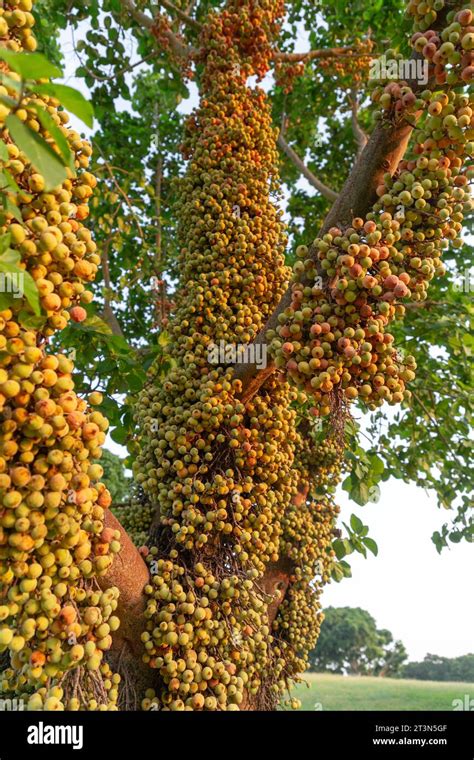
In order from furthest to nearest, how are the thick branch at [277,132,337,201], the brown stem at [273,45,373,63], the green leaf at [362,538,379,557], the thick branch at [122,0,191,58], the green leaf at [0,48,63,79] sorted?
1. the thick branch at [277,132,337,201]
2. the brown stem at [273,45,373,63]
3. the thick branch at [122,0,191,58]
4. the green leaf at [362,538,379,557]
5. the green leaf at [0,48,63,79]

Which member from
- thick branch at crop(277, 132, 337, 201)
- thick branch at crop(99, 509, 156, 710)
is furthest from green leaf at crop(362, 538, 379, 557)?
thick branch at crop(277, 132, 337, 201)

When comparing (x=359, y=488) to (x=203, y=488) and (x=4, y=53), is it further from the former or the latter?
(x=4, y=53)

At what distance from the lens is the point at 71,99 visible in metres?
0.89

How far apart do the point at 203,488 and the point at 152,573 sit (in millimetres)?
411

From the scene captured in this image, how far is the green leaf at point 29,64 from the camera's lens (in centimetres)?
79

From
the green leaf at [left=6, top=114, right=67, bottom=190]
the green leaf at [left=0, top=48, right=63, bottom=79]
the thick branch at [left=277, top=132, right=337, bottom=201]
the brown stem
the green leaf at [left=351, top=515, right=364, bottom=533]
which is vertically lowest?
the green leaf at [left=351, top=515, right=364, bottom=533]

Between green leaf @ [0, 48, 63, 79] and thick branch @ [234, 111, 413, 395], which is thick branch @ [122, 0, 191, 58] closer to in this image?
thick branch @ [234, 111, 413, 395]

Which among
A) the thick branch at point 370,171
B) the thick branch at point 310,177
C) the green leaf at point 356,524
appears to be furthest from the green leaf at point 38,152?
the thick branch at point 310,177

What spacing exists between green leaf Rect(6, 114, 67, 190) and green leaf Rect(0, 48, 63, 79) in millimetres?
77

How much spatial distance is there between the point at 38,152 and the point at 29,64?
0.13 meters

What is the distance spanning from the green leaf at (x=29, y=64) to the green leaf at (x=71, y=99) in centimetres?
5

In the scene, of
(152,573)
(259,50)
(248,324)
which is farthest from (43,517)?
(259,50)

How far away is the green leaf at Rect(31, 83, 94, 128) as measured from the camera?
0.87m
